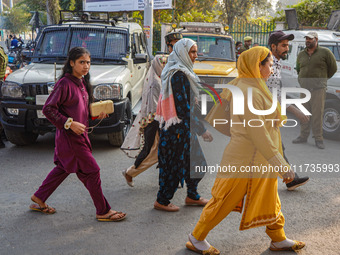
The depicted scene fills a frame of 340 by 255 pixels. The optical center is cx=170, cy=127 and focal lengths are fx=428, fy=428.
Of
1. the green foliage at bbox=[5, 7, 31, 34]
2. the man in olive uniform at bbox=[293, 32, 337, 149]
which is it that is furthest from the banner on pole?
the green foliage at bbox=[5, 7, 31, 34]

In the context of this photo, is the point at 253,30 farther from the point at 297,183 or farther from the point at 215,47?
the point at 297,183

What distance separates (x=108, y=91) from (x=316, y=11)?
14.2m

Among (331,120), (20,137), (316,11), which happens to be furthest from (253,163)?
(316,11)

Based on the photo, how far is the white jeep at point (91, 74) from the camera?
6.69m

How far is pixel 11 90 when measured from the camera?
681 centimetres

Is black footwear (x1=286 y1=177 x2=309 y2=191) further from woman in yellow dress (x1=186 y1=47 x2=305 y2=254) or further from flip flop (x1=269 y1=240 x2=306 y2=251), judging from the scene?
woman in yellow dress (x1=186 y1=47 x2=305 y2=254)

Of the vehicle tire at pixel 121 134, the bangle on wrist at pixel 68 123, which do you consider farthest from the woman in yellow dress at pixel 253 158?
the vehicle tire at pixel 121 134

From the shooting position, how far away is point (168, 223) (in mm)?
4285

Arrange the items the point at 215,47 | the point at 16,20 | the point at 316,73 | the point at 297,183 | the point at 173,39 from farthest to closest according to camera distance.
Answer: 1. the point at 16,20
2. the point at 215,47
3. the point at 316,73
4. the point at 173,39
5. the point at 297,183

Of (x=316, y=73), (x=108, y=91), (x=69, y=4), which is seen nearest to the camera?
(x=108, y=91)

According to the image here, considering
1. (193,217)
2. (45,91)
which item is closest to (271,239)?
(193,217)

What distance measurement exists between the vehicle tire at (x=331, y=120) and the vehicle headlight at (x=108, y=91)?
4.15 m

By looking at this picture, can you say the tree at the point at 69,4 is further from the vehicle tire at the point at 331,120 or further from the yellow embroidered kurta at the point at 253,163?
the yellow embroidered kurta at the point at 253,163

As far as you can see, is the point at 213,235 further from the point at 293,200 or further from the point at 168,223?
the point at 293,200
